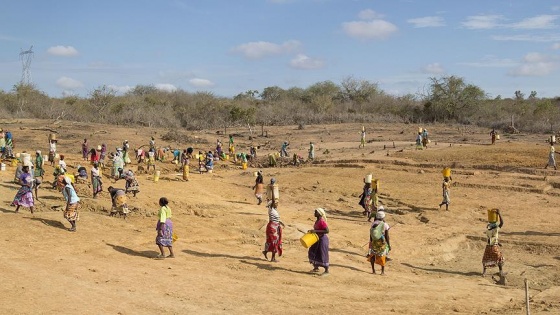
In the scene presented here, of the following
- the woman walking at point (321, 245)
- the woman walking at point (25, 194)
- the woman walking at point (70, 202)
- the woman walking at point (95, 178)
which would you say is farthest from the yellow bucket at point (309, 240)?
the woman walking at point (95, 178)

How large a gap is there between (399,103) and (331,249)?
56.0m

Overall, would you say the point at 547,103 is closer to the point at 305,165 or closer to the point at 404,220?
the point at 305,165

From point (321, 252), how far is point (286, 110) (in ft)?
175

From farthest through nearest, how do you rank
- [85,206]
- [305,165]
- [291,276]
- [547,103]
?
[547,103]
[305,165]
[85,206]
[291,276]

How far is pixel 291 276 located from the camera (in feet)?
38.9

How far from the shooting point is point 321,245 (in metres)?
11.9

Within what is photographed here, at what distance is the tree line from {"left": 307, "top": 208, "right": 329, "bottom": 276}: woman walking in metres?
37.3

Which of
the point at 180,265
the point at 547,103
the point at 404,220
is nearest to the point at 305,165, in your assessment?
the point at 404,220

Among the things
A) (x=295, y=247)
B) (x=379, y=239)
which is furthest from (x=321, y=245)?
(x=295, y=247)

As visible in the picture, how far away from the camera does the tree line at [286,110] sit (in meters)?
50.5

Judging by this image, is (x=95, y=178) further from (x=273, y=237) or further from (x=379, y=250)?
(x=379, y=250)

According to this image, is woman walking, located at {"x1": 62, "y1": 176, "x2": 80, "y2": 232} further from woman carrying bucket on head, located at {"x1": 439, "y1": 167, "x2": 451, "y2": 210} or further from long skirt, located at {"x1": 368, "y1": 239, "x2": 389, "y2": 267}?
woman carrying bucket on head, located at {"x1": 439, "y1": 167, "x2": 451, "y2": 210}

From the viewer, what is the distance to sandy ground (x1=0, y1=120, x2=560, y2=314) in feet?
33.2

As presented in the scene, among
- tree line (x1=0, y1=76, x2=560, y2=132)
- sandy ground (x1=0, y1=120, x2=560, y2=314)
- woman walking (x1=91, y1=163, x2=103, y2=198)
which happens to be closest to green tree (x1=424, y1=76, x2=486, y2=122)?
tree line (x1=0, y1=76, x2=560, y2=132)
